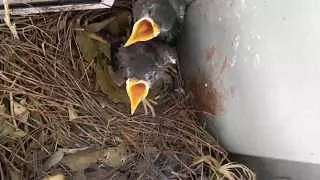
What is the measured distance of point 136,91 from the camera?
1.37m

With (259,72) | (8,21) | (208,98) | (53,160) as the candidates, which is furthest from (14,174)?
(259,72)

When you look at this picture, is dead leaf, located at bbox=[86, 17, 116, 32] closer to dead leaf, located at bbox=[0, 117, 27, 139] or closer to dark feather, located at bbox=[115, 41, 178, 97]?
dark feather, located at bbox=[115, 41, 178, 97]

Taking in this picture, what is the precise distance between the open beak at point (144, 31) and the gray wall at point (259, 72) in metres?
0.12

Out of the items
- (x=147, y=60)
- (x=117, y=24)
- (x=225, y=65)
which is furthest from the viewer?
(x=117, y=24)

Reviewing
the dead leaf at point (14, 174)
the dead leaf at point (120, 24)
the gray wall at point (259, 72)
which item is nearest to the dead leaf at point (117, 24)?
the dead leaf at point (120, 24)

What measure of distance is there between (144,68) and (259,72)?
0.30 m

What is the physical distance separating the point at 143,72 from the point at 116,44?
134 mm

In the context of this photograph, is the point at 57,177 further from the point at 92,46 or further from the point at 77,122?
the point at 92,46

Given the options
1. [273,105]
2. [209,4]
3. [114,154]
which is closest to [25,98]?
[114,154]

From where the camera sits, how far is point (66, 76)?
4.69ft

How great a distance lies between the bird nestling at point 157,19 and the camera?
52.1 inches

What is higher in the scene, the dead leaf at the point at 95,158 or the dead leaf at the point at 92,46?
the dead leaf at the point at 92,46

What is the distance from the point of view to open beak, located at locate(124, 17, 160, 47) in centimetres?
131

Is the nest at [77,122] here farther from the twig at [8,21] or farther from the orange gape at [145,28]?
the orange gape at [145,28]
